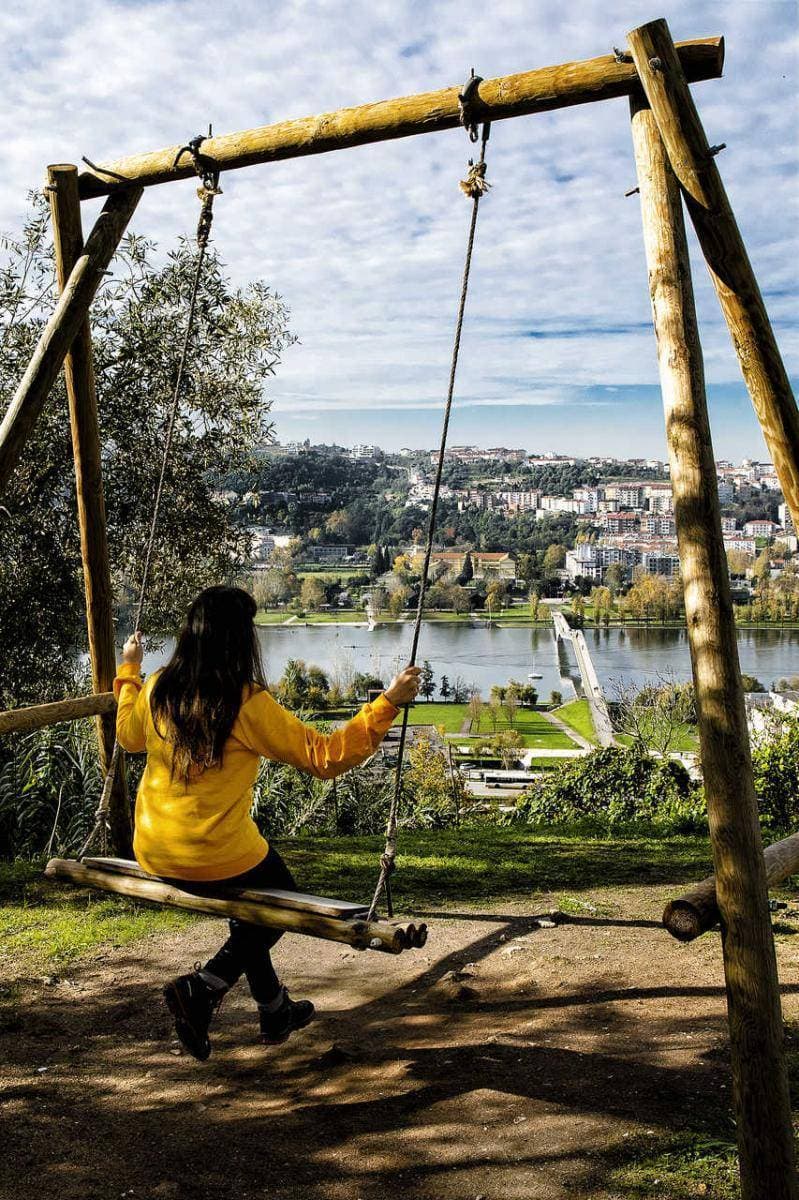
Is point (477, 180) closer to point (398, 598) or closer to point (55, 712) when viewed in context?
point (55, 712)

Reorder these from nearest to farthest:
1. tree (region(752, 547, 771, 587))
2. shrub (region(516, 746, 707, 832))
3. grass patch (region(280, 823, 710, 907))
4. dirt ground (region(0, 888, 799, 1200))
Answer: dirt ground (region(0, 888, 799, 1200)) < grass patch (region(280, 823, 710, 907)) < shrub (region(516, 746, 707, 832)) < tree (region(752, 547, 771, 587))

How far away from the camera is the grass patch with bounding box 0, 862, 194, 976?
16.4 ft

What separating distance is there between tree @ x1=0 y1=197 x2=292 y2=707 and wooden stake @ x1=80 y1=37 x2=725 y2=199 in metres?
5.67

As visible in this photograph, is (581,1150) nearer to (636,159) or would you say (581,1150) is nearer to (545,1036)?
(545,1036)

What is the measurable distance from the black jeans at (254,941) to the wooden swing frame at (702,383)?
59.7 inches

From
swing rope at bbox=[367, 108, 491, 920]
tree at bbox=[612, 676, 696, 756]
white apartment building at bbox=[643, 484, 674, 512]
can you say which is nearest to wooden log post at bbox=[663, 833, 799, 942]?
swing rope at bbox=[367, 108, 491, 920]

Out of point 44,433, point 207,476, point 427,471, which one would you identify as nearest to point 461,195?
point 44,433

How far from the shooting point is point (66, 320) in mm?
4703

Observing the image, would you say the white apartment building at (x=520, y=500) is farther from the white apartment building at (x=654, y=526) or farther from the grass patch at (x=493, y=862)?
the grass patch at (x=493, y=862)

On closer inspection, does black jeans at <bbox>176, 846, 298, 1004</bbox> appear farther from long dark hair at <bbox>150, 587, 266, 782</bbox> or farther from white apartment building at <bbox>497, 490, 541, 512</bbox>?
white apartment building at <bbox>497, 490, 541, 512</bbox>

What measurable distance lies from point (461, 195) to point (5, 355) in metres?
7.31

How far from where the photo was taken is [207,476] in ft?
36.5

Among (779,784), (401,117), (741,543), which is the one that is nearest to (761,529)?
(741,543)

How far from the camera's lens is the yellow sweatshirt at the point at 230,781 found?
10.9ft
